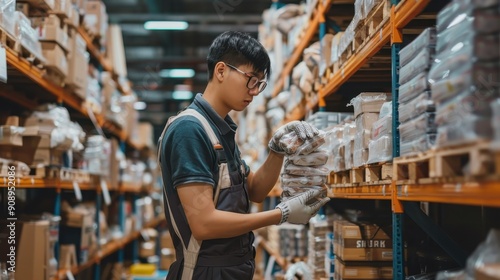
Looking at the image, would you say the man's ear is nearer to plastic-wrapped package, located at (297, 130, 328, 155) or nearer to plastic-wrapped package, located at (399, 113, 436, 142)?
plastic-wrapped package, located at (297, 130, 328, 155)

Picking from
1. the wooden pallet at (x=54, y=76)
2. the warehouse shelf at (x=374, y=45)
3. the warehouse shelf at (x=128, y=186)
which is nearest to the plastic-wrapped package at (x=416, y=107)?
the warehouse shelf at (x=374, y=45)

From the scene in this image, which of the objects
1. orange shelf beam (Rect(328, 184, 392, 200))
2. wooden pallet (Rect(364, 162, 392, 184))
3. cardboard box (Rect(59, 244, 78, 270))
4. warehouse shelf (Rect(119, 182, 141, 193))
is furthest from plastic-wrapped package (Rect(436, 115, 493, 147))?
warehouse shelf (Rect(119, 182, 141, 193))

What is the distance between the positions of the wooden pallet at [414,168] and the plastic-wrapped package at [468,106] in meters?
0.22

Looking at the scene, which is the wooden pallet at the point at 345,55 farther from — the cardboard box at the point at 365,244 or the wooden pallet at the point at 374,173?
the cardboard box at the point at 365,244

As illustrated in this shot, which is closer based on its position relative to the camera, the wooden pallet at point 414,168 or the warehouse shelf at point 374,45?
the wooden pallet at point 414,168

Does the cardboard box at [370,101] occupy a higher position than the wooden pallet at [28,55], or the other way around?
the wooden pallet at [28,55]

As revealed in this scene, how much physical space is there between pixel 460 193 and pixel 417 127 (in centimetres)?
56

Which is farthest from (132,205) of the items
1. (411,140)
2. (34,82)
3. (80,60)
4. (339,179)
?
(411,140)

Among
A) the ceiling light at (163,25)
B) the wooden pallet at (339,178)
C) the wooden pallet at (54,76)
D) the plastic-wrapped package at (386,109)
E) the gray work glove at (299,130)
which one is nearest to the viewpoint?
the plastic-wrapped package at (386,109)

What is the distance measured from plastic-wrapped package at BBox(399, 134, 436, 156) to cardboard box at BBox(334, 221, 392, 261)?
115 centimetres

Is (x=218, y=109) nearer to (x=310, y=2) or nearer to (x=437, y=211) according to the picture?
(x=437, y=211)

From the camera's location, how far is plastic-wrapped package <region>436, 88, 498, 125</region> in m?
1.82

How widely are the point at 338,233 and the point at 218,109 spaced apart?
1.30 meters

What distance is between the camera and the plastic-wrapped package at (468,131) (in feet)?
5.76
